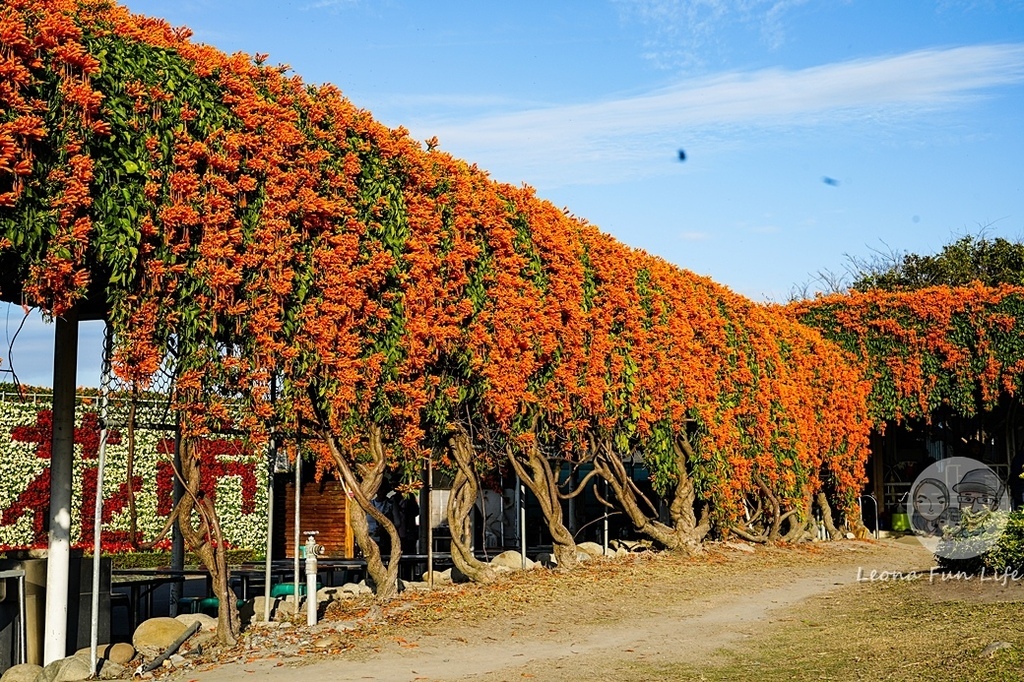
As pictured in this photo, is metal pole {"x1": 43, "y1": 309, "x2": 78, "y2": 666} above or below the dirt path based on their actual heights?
above

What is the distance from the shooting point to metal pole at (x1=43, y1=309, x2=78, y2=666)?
9.02 metres

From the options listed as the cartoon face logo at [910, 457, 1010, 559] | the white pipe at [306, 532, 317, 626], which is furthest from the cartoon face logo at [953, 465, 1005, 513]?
the white pipe at [306, 532, 317, 626]

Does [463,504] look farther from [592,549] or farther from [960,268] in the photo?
[960,268]

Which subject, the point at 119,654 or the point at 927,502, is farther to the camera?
the point at 927,502

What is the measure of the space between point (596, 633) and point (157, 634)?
386 cm

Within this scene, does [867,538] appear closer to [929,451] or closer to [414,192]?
[929,451]

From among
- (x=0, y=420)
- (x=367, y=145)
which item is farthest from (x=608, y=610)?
(x=0, y=420)

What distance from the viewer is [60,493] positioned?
9.09 meters

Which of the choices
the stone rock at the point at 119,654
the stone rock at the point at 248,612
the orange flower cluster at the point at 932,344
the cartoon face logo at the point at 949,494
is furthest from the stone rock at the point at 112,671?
the orange flower cluster at the point at 932,344

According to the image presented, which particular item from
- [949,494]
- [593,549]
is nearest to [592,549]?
[593,549]

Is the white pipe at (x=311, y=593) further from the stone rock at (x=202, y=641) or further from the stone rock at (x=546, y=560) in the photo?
the stone rock at (x=546, y=560)

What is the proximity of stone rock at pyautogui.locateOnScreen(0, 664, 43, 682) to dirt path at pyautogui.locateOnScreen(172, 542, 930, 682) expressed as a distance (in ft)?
3.79

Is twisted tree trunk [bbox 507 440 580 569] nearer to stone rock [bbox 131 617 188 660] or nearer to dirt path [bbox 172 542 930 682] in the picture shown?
dirt path [bbox 172 542 930 682]

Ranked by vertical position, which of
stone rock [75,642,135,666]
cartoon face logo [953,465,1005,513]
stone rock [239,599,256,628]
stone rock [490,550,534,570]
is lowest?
stone rock [75,642,135,666]
